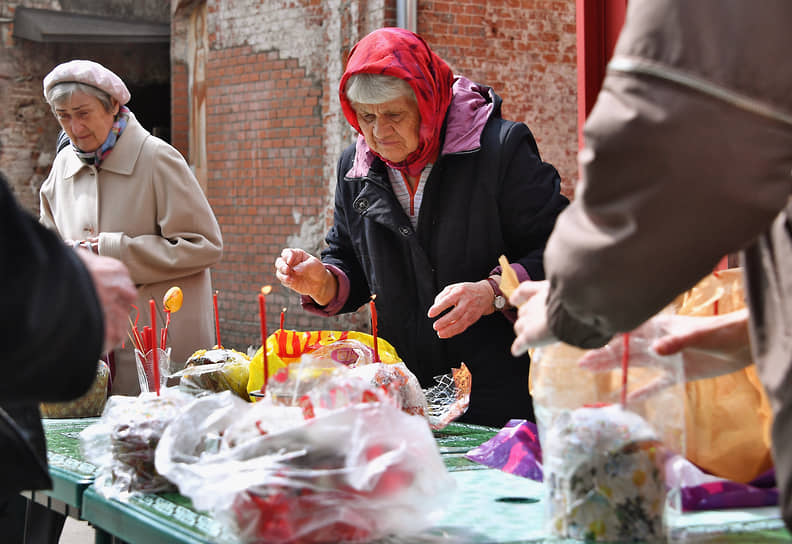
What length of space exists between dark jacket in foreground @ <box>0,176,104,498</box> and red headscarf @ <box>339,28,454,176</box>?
1546 millimetres

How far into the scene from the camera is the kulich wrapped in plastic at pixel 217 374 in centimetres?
237

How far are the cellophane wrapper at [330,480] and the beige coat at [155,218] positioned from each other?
2245 millimetres

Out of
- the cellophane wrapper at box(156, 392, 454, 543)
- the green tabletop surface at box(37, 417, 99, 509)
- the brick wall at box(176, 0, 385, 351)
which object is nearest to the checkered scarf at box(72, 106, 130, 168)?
the green tabletop surface at box(37, 417, 99, 509)

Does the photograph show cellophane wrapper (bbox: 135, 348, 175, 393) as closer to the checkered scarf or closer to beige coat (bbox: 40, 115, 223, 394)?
beige coat (bbox: 40, 115, 223, 394)

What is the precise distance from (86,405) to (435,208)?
1.19 m

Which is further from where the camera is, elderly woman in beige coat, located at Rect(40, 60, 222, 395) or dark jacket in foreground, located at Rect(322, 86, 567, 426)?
elderly woman in beige coat, located at Rect(40, 60, 222, 395)

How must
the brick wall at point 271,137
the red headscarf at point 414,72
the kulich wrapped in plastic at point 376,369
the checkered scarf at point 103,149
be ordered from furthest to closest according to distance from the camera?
the brick wall at point 271,137 < the checkered scarf at point 103,149 < the red headscarf at point 414,72 < the kulich wrapped in plastic at point 376,369

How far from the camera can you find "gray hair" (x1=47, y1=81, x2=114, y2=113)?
3.53 m

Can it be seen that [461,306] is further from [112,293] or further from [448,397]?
[112,293]

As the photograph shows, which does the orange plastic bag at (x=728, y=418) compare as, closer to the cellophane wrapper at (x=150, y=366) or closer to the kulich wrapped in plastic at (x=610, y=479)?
the kulich wrapped in plastic at (x=610, y=479)

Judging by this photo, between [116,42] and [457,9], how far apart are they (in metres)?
4.78

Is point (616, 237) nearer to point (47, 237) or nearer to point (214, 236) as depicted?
point (47, 237)

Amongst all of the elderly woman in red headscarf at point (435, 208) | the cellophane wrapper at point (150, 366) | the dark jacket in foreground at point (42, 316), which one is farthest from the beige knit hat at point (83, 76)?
the dark jacket in foreground at point (42, 316)

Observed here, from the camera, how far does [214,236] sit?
373 cm
